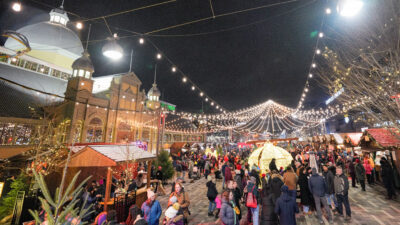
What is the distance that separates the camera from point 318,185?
5773mm

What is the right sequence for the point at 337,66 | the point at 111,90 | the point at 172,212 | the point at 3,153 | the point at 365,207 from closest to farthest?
the point at 172,212 < the point at 365,207 < the point at 337,66 < the point at 3,153 < the point at 111,90

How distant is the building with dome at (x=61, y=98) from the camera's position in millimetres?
16094

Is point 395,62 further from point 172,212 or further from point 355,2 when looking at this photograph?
point 172,212

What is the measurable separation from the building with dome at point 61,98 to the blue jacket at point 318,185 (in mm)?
14594

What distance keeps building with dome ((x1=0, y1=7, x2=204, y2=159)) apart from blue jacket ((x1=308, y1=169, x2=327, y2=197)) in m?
14.6

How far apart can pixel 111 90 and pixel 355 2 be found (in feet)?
94.9

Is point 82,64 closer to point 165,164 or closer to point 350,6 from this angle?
point 165,164

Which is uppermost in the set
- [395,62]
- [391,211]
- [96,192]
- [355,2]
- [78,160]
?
[355,2]

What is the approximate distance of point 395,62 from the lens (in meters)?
5.66

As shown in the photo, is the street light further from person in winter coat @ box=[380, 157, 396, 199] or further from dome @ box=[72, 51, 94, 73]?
dome @ box=[72, 51, 94, 73]

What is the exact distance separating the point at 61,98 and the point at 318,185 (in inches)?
1178

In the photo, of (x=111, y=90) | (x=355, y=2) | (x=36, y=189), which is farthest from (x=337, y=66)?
(x=111, y=90)

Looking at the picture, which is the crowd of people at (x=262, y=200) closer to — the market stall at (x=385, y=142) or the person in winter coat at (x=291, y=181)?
the person in winter coat at (x=291, y=181)

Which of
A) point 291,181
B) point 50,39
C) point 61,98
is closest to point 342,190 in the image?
point 291,181
